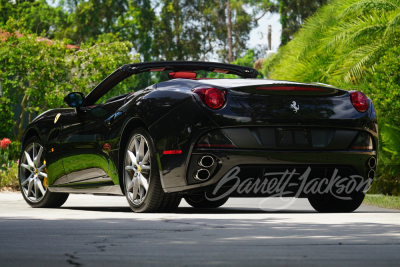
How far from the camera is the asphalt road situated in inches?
145

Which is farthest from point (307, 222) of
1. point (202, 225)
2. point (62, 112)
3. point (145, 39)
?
point (145, 39)

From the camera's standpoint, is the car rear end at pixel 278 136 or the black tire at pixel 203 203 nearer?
the car rear end at pixel 278 136

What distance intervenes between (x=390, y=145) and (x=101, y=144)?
302 inches

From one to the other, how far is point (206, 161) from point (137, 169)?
88cm

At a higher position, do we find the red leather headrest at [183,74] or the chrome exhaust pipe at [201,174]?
the red leather headrest at [183,74]

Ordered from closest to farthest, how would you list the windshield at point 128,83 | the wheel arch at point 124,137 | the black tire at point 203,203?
1. the wheel arch at point 124,137
2. the windshield at point 128,83
3. the black tire at point 203,203

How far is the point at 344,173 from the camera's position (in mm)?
6277

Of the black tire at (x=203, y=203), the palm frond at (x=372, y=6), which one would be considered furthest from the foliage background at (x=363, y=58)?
the black tire at (x=203, y=203)

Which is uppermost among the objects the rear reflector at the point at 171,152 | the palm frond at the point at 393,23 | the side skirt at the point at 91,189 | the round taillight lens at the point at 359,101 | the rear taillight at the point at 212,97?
the palm frond at the point at 393,23

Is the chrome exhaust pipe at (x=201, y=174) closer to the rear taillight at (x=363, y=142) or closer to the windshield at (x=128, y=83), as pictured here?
the windshield at (x=128, y=83)

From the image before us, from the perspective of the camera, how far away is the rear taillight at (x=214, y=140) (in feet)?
19.0

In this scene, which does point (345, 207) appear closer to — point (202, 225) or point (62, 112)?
point (202, 225)

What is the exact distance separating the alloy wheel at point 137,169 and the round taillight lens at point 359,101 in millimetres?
1930

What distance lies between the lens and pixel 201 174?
5.82 metres
